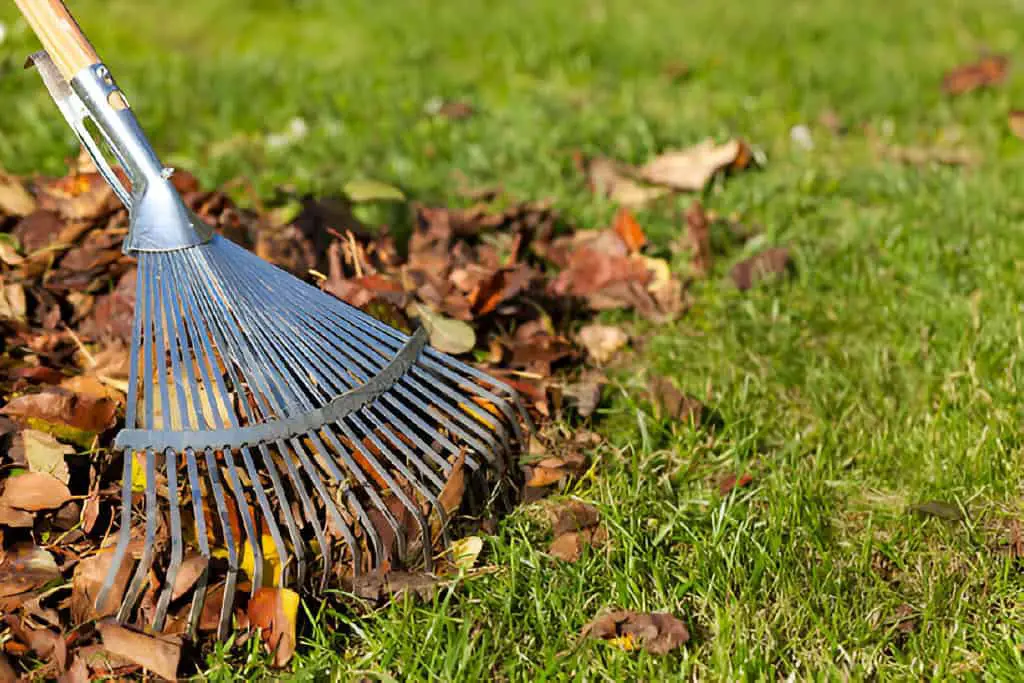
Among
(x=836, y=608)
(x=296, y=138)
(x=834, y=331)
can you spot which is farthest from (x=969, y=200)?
(x=296, y=138)

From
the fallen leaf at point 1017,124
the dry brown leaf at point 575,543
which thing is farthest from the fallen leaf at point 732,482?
the fallen leaf at point 1017,124

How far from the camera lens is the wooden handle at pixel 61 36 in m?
2.14

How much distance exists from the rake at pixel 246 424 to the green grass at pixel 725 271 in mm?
158

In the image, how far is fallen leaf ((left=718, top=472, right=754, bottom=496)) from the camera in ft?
7.71

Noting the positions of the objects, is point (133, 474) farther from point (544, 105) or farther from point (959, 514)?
point (544, 105)

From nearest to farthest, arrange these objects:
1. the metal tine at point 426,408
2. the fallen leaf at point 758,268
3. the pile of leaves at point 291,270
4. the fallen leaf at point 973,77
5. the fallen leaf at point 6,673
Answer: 1. the fallen leaf at point 6,673
2. the pile of leaves at point 291,270
3. the metal tine at point 426,408
4. the fallen leaf at point 758,268
5. the fallen leaf at point 973,77

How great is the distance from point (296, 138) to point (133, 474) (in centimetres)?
199

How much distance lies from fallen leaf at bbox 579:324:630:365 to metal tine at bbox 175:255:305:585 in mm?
1004

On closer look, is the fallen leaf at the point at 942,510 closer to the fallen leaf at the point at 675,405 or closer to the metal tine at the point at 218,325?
the fallen leaf at the point at 675,405

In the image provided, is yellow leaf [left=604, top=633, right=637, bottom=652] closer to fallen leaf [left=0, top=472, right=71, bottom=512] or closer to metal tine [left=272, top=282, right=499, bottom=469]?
metal tine [left=272, top=282, right=499, bottom=469]

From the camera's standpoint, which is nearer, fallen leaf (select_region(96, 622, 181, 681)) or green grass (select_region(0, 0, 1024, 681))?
fallen leaf (select_region(96, 622, 181, 681))

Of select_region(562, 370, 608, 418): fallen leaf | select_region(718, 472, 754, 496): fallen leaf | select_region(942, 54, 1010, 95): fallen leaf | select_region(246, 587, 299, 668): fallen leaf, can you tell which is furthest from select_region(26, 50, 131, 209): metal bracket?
select_region(942, 54, 1010, 95): fallen leaf

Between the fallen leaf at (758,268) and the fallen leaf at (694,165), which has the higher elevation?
the fallen leaf at (694,165)

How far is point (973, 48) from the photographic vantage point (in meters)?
4.62
